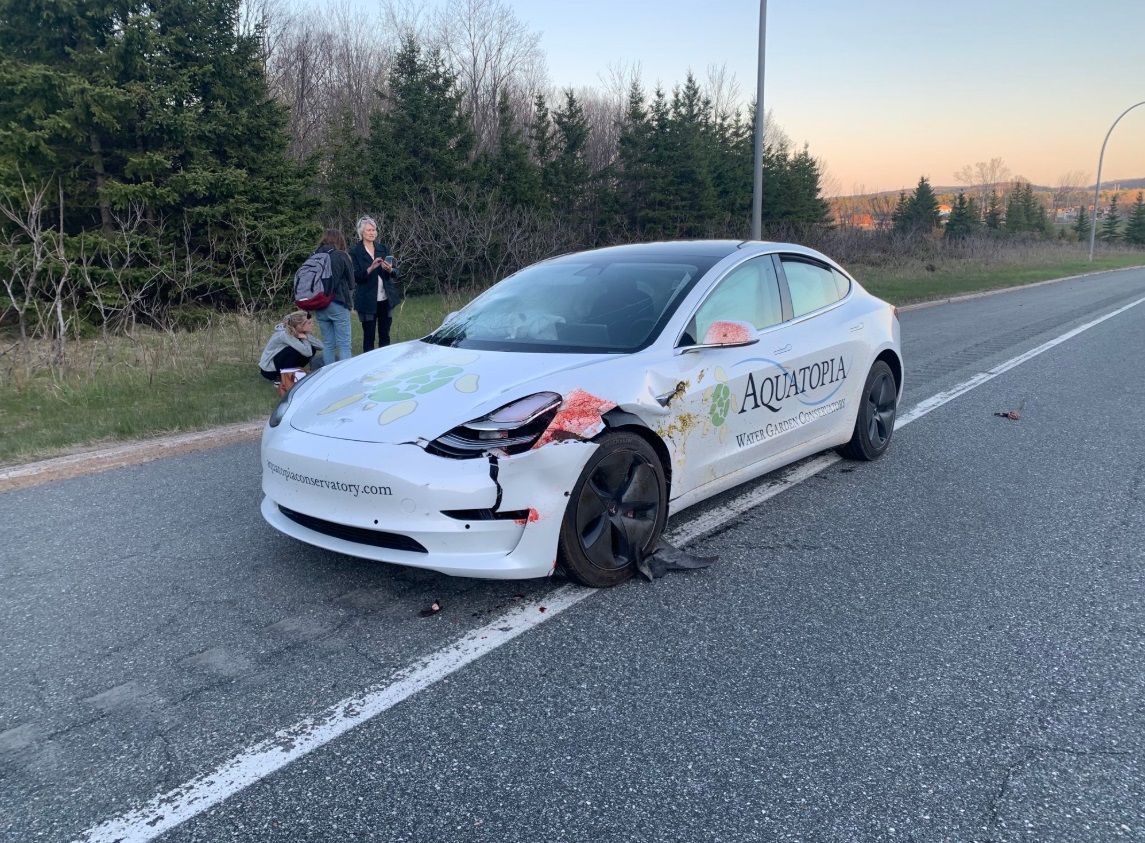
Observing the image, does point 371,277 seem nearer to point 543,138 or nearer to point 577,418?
point 577,418

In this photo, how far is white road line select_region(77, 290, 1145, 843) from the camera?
2326 mm

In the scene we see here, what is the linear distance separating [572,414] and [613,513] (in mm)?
522

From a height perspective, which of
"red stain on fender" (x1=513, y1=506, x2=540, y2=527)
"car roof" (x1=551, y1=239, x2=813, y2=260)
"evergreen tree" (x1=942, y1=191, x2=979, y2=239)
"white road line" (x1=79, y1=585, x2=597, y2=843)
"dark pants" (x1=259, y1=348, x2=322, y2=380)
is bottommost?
"white road line" (x1=79, y1=585, x2=597, y2=843)

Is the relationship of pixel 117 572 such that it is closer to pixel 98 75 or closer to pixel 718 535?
pixel 718 535

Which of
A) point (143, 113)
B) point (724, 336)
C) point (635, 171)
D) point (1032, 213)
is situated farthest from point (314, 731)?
point (1032, 213)

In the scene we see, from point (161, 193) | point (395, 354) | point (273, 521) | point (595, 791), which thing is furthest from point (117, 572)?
point (161, 193)

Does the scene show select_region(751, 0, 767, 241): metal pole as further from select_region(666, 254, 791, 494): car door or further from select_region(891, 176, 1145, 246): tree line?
select_region(891, 176, 1145, 246): tree line

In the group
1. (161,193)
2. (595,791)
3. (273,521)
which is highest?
(161,193)

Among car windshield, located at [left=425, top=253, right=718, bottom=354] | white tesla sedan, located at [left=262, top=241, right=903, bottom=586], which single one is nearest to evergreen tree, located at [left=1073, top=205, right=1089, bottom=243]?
white tesla sedan, located at [left=262, top=241, right=903, bottom=586]

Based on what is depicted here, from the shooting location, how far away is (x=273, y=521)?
395cm

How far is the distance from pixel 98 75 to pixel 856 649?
677 inches

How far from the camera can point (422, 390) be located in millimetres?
3895

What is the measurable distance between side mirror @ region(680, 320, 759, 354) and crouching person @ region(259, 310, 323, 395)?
525 cm

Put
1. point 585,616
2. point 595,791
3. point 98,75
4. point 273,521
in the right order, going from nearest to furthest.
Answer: point 595,791 < point 585,616 < point 273,521 < point 98,75
